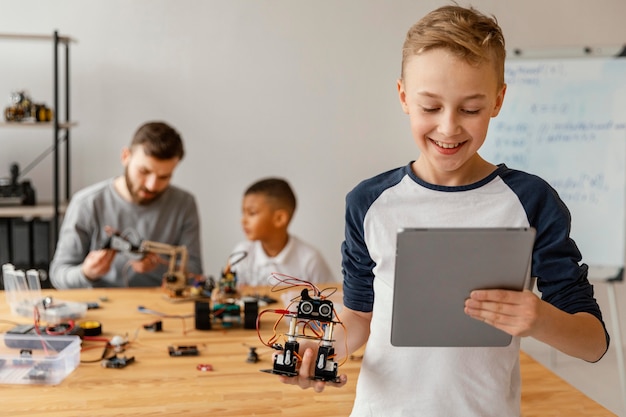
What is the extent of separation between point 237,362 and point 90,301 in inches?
31.6

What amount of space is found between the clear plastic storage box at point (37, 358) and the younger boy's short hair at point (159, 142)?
133cm

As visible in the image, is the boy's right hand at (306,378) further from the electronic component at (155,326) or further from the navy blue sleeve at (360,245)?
the electronic component at (155,326)

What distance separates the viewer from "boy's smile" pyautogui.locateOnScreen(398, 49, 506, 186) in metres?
1.19

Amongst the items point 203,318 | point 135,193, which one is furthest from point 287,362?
point 135,193

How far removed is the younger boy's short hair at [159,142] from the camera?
10.6 feet

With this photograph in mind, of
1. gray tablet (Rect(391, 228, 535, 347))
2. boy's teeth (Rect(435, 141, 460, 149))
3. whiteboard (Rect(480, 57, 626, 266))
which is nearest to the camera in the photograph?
gray tablet (Rect(391, 228, 535, 347))

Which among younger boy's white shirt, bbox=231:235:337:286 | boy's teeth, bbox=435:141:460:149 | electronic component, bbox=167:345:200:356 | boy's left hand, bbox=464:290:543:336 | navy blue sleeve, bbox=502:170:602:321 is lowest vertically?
electronic component, bbox=167:345:200:356

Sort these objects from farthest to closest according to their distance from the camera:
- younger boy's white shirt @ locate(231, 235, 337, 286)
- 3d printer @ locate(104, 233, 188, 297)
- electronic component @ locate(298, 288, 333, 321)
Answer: younger boy's white shirt @ locate(231, 235, 337, 286) < 3d printer @ locate(104, 233, 188, 297) < electronic component @ locate(298, 288, 333, 321)

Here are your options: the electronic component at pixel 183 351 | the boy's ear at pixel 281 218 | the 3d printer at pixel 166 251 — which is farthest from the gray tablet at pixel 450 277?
the boy's ear at pixel 281 218

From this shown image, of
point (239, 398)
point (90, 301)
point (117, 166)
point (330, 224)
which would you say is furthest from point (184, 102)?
point (239, 398)

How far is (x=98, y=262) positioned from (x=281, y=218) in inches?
32.2

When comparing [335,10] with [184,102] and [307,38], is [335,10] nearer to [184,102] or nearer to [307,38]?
[307,38]

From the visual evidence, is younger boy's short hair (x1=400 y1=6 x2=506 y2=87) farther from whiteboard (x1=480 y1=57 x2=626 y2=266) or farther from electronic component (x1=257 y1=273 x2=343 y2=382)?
whiteboard (x1=480 y1=57 x2=626 y2=266)

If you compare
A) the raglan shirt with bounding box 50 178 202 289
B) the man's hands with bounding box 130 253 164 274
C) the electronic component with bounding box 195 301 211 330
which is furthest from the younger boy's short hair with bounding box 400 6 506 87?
the raglan shirt with bounding box 50 178 202 289
